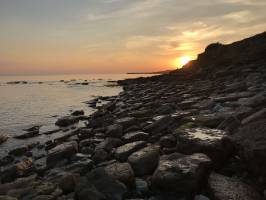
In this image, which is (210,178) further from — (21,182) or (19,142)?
A: (19,142)

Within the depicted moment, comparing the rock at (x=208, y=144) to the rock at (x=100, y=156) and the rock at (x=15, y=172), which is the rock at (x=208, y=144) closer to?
the rock at (x=100, y=156)

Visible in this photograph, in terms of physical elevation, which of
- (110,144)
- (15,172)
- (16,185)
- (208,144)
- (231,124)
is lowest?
(15,172)

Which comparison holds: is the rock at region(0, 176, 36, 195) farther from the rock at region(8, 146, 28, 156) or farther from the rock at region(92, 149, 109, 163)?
the rock at region(8, 146, 28, 156)

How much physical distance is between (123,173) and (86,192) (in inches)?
51.1

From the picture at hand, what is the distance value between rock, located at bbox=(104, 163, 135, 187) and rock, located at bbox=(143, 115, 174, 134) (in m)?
4.73

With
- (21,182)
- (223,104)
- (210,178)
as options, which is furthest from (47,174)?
(223,104)

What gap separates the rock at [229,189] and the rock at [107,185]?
1.96 meters

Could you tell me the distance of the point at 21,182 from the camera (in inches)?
370

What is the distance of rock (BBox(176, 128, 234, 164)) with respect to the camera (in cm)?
802

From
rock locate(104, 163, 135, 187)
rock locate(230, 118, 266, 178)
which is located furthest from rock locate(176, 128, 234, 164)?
rock locate(104, 163, 135, 187)

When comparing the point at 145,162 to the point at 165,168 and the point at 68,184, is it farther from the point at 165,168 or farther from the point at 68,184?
the point at 68,184

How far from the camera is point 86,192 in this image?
23.2 ft

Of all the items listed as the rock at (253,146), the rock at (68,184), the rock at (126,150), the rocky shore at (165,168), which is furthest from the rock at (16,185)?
the rock at (253,146)

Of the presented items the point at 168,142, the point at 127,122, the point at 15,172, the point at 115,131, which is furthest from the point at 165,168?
the point at 127,122
